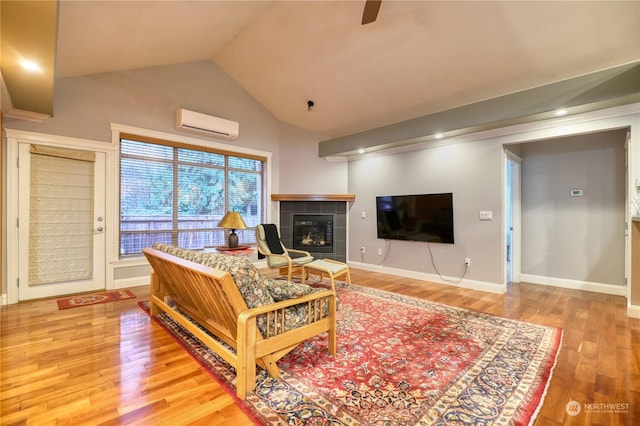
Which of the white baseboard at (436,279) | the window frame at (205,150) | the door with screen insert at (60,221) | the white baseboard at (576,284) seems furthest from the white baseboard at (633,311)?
the door with screen insert at (60,221)

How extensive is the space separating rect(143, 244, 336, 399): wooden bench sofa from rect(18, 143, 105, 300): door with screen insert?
242 cm

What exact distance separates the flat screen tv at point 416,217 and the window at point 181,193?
2446 millimetres

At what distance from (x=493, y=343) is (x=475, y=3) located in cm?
322

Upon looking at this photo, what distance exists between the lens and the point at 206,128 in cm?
483

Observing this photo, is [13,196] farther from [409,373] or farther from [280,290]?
[409,373]

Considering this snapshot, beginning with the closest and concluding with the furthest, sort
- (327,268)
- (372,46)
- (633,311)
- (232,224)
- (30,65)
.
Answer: (30,65)
(633,311)
(372,46)
(327,268)
(232,224)

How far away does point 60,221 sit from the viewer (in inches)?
149

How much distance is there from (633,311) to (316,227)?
464cm

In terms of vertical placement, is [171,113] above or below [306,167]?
above

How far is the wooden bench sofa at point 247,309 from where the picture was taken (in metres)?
1.80

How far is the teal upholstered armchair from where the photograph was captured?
4438 millimetres

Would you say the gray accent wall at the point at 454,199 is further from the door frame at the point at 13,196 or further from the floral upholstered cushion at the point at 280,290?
the door frame at the point at 13,196

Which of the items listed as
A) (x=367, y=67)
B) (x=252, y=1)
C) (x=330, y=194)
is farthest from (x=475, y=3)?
(x=330, y=194)
